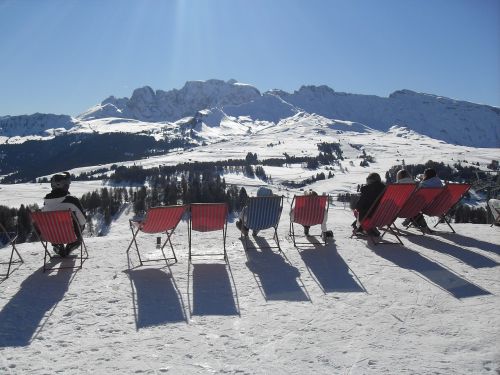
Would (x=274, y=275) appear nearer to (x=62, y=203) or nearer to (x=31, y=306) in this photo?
(x=31, y=306)

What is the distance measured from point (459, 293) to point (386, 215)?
362cm

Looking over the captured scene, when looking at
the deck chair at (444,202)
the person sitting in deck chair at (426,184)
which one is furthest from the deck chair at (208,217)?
the deck chair at (444,202)

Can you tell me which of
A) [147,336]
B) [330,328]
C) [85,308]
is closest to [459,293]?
[330,328]

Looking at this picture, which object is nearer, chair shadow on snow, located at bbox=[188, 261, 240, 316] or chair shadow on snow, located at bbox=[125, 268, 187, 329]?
chair shadow on snow, located at bbox=[125, 268, 187, 329]

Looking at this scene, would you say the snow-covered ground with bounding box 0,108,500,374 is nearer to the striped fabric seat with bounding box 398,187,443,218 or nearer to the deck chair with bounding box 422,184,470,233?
the striped fabric seat with bounding box 398,187,443,218

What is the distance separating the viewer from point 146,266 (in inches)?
380

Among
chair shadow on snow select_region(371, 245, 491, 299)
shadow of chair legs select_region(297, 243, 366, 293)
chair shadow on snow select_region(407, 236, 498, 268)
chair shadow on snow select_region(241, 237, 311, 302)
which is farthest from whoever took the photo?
chair shadow on snow select_region(407, 236, 498, 268)

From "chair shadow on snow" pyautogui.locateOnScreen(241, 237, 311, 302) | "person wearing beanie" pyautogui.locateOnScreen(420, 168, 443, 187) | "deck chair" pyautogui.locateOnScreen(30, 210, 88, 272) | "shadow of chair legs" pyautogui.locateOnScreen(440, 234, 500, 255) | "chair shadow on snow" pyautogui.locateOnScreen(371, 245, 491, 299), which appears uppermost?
"person wearing beanie" pyautogui.locateOnScreen(420, 168, 443, 187)

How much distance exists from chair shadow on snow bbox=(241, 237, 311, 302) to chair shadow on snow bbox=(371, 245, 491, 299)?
2.38m

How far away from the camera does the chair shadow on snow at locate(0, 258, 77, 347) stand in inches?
238

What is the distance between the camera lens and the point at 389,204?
10602 mm

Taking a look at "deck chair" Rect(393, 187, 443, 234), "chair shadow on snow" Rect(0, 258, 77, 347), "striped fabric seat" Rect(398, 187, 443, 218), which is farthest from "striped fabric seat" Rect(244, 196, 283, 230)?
"chair shadow on snow" Rect(0, 258, 77, 347)

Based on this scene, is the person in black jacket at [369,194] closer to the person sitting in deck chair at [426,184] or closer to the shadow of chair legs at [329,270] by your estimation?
the shadow of chair legs at [329,270]

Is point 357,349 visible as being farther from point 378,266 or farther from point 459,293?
point 378,266
